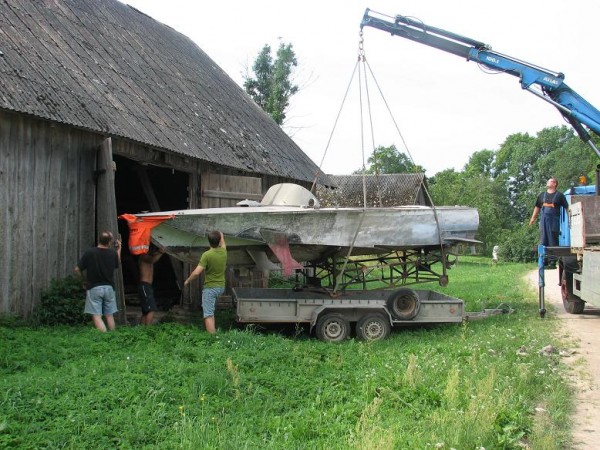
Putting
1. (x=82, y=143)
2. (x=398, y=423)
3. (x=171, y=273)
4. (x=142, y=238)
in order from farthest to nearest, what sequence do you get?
(x=171, y=273) → (x=82, y=143) → (x=142, y=238) → (x=398, y=423)

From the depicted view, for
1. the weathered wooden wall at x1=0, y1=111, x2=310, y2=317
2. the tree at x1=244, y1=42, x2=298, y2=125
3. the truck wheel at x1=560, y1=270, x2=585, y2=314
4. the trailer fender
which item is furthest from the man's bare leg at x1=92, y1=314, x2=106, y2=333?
the tree at x1=244, y1=42, x2=298, y2=125

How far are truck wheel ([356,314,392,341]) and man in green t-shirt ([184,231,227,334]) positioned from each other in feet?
6.94

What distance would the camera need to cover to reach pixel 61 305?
27.9ft

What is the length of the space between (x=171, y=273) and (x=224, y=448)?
10.0 meters

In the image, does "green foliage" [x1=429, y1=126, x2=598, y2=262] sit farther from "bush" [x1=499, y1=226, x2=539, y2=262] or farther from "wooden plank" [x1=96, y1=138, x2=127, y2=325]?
"wooden plank" [x1=96, y1=138, x2=127, y2=325]

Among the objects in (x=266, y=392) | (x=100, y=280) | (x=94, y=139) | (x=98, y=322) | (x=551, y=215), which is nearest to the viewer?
(x=266, y=392)

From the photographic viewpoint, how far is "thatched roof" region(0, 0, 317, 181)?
880 cm

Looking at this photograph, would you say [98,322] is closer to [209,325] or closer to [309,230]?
[209,325]

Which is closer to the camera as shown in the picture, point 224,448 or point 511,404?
point 224,448

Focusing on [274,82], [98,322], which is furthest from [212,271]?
[274,82]

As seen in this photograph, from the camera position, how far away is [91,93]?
9711 millimetres

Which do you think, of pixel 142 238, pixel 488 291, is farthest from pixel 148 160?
pixel 488 291

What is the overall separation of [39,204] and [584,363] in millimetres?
7698

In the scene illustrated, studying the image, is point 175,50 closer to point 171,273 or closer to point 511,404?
point 171,273
